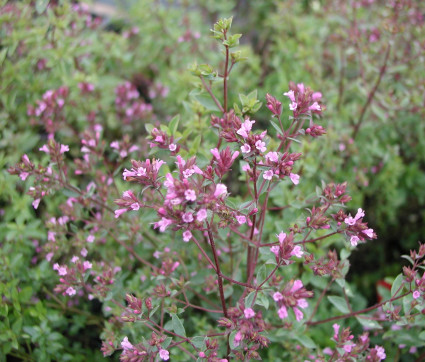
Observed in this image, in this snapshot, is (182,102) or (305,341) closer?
(305,341)

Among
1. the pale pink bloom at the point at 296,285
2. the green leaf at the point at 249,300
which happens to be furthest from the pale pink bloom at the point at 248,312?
the pale pink bloom at the point at 296,285

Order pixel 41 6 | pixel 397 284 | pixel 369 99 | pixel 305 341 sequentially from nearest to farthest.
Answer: pixel 397 284 < pixel 305 341 < pixel 41 6 < pixel 369 99

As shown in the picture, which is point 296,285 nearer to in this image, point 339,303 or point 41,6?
point 339,303

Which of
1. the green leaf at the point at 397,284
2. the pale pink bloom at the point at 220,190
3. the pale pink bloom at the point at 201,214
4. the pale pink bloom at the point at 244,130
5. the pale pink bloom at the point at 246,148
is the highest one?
the pale pink bloom at the point at 244,130

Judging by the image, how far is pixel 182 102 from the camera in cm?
202

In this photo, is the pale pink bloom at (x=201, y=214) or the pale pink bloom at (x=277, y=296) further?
the pale pink bloom at (x=277, y=296)

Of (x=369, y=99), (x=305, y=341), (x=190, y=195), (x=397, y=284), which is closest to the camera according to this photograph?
(x=190, y=195)

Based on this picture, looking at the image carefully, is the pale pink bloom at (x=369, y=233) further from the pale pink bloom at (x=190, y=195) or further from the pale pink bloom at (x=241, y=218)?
the pale pink bloom at (x=190, y=195)

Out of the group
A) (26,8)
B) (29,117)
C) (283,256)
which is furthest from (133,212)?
(26,8)

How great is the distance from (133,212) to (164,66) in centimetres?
200

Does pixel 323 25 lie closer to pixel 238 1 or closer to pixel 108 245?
pixel 238 1

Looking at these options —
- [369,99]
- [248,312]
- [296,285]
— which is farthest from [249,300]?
[369,99]

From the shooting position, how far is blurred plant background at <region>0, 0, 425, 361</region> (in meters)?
1.96

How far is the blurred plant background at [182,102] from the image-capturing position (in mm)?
1960
